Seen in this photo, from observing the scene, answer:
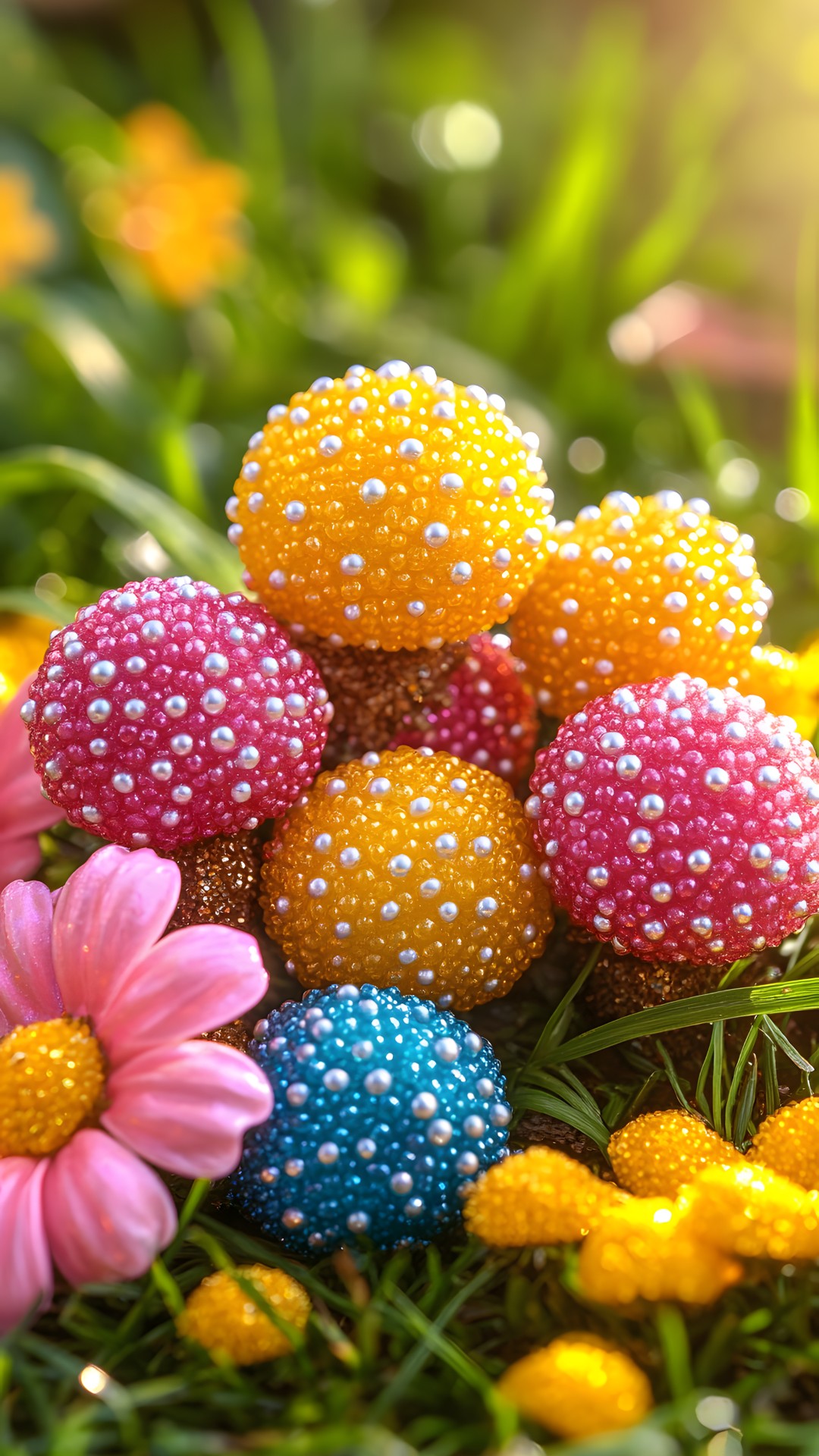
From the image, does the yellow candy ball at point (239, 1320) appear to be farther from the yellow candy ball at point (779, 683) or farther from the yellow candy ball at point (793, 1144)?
the yellow candy ball at point (779, 683)

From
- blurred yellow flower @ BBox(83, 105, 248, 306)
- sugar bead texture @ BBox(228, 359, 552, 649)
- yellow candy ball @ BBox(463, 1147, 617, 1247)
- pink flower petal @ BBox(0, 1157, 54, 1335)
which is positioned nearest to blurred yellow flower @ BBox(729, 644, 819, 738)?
sugar bead texture @ BBox(228, 359, 552, 649)

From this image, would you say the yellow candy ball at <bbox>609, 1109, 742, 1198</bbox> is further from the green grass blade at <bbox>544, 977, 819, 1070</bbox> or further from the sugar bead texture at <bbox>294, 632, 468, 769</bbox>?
the sugar bead texture at <bbox>294, 632, 468, 769</bbox>

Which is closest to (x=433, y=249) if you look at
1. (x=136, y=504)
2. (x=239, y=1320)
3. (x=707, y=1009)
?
(x=136, y=504)

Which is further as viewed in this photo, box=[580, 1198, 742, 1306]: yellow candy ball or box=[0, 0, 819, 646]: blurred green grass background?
box=[0, 0, 819, 646]: blurred green grass background

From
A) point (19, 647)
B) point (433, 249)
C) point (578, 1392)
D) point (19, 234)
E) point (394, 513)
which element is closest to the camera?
point (578, 1392)

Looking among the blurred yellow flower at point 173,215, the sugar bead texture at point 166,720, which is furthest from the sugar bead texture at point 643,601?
the blurred yellow flower at point 173,215

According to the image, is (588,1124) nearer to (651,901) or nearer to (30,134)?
(651,901)

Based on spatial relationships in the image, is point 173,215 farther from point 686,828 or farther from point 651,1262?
point 651,1262
